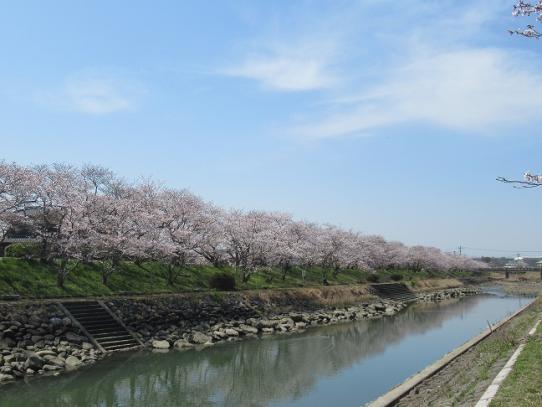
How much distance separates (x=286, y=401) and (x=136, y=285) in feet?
59.5

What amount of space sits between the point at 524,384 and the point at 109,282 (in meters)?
25.8

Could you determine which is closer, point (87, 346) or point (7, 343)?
point (7, 343)

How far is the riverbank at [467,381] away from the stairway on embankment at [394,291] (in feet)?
122

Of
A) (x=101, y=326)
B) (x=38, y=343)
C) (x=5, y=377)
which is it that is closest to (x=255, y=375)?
(x=101, y=326)

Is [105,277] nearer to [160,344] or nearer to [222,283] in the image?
[160,344]

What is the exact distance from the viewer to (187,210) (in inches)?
1549

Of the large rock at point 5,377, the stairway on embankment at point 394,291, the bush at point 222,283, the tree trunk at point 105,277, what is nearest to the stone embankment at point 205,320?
the bush at point 222,283

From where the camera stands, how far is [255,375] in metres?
20.8

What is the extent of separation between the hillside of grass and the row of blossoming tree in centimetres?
75

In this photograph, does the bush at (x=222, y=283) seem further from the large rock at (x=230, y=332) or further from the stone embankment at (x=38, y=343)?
the stone embankment at (x=38, y=343)

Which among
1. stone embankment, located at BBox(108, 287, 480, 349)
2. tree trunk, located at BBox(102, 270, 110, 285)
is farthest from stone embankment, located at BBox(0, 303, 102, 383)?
tree trunk, located at BBox(102, 270, 110, 285)

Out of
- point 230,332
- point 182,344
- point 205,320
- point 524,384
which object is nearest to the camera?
point 524,384

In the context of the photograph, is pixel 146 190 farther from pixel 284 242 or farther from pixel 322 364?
pixel 322 364

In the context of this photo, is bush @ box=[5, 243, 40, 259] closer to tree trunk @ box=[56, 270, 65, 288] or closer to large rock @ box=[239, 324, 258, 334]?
tree trunk @ box=[56, 270, 65, 288]
